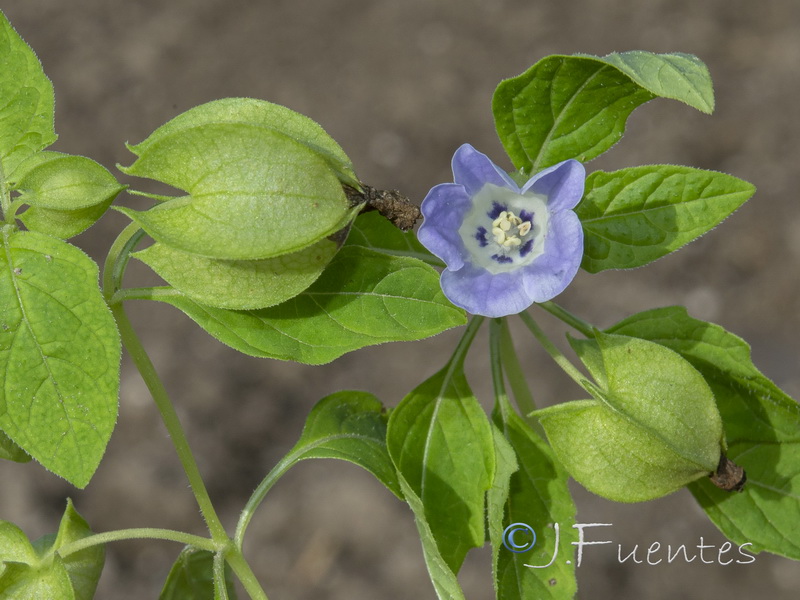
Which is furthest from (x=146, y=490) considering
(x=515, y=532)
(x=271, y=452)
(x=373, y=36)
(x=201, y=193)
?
(x=201, y=193)

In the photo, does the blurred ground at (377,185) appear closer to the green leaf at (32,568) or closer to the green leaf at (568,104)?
the green leaf at (32,568)

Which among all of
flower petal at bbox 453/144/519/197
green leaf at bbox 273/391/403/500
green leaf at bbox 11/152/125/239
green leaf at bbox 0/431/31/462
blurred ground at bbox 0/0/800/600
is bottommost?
blurred ground at bbox 0/0/800/600

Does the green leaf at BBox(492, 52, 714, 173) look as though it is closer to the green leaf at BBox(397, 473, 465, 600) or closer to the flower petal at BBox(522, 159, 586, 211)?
the flower petal at BBox(522, 159, 586, 211)

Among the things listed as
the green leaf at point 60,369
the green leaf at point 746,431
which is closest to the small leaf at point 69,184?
the green leaf at point 60,369

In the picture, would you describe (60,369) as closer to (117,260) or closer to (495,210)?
(117,260)

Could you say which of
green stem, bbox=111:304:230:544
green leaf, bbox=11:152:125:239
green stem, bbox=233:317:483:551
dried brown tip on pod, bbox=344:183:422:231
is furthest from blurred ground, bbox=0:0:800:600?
green leaf, bbox=11:152:125:239

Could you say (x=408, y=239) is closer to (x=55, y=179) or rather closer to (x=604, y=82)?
(x=604, y=82)

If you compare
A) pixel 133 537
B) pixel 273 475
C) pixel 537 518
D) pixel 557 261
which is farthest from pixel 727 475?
pixel 133 537
